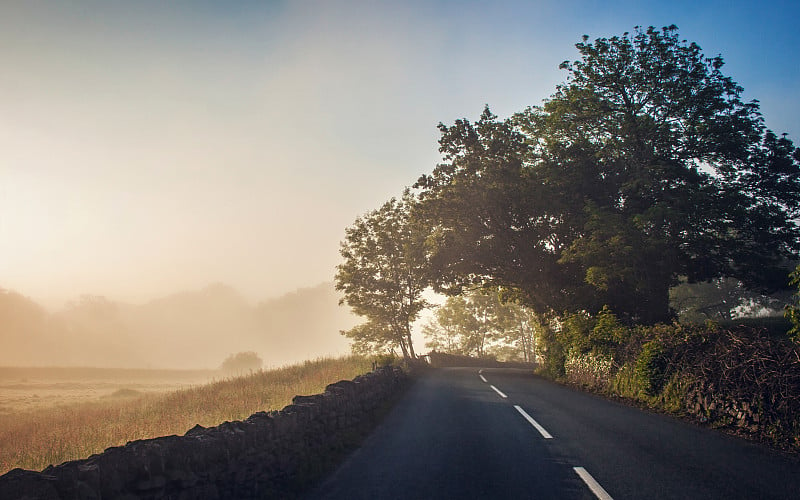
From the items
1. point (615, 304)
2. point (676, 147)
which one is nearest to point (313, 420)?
point (615, 304)

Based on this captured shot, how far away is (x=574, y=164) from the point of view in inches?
1019

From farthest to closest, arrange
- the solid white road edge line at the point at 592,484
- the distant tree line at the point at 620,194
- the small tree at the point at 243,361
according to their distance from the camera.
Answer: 1. the small tree at the point at 243,361
2. the distant tree line at the point at 620,194
3. the solid white road edge line at the point at 592,484

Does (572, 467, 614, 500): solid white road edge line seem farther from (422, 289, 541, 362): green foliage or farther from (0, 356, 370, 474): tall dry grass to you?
(422, 289, 541, 362): green foliage

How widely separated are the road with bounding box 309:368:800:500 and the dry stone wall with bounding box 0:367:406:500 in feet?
2.50

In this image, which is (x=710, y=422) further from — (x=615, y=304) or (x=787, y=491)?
(x=615, y=304)

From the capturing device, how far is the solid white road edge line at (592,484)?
5.20m

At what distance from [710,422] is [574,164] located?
19.0m

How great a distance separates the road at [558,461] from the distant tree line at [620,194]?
551 inches

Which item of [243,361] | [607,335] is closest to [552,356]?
[607,335]

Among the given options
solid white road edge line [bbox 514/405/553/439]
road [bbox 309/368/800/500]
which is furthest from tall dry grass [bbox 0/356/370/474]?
solid white road edge line [bbox 514/405/553/439]

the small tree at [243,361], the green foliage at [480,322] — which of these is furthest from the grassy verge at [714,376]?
the small tree at [243,361]

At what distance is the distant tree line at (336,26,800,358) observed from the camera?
23.3m

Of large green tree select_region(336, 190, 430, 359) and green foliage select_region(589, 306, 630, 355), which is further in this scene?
large green tree select_region(336, 190, 430, 359)

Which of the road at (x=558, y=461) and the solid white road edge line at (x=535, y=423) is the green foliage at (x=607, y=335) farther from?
the solid white road edge line at (x=535, y=423)
